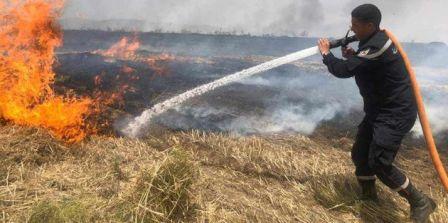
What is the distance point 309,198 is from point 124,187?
2323mm

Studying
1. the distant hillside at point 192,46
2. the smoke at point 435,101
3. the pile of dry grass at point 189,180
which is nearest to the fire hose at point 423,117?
the pile of dry grass at point 189,180

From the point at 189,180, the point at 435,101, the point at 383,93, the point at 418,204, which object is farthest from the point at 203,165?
Answer: the point at 435,101

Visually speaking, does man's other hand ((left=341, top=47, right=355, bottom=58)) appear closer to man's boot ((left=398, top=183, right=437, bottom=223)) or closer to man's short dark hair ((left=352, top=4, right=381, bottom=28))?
man's short dark hair ((left=352, top=4, right=381, bottom=28))

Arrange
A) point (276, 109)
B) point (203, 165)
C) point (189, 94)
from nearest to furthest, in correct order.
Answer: point (203, 165) < point (276, 109) < point (189, 94)

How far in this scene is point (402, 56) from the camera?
Answer: 4.50m

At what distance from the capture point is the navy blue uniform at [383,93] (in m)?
4.35

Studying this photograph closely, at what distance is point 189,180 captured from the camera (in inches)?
164

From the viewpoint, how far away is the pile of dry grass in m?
4.08

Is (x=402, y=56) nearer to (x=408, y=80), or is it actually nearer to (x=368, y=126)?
(x=408, y=80)

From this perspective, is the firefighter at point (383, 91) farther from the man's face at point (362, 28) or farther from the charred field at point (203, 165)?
the charred field at point (203, 165)

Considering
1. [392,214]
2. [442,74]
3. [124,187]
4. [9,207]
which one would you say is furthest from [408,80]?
[442,74]

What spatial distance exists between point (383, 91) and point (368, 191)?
1333 mm

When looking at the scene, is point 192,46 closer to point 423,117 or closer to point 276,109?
point 276,109

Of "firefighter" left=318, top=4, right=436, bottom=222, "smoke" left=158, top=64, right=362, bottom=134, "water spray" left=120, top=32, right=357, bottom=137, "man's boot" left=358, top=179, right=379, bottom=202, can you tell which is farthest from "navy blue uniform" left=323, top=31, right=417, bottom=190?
"smoke" left=158, top=64, right=362, bottom=134
